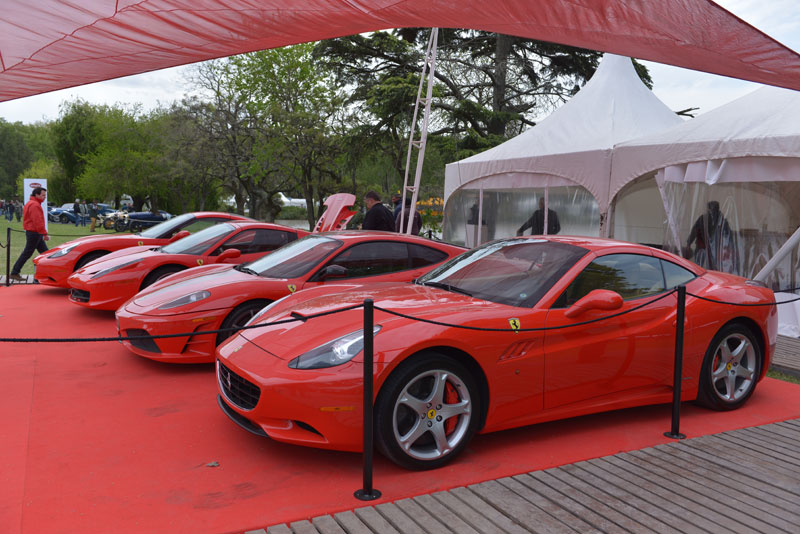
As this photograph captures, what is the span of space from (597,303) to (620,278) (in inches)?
27.1

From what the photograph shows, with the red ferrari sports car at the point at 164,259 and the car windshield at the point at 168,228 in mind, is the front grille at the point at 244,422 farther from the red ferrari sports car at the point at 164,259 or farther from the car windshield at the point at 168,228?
the car windshield at the point at 168,228

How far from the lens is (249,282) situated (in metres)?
5.83

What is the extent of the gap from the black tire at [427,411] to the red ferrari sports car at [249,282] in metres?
2.50

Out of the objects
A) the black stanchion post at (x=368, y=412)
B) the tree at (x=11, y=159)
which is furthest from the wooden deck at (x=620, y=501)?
the tree at (x=11, y=159)

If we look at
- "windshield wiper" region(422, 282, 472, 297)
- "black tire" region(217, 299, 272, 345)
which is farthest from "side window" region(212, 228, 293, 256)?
"windshield wiper" region(422, 282, 472, 297)

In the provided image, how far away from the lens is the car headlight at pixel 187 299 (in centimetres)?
561

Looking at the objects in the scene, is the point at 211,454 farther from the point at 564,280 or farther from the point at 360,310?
the point at 564,280

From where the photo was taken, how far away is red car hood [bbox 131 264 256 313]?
5692 millimetres

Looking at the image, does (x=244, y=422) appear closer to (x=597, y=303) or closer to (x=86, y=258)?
(x=597, y=303)

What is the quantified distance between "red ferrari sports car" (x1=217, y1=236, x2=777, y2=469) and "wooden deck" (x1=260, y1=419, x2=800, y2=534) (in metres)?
0.44

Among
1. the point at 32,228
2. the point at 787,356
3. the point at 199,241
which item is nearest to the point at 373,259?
the point at 199,241

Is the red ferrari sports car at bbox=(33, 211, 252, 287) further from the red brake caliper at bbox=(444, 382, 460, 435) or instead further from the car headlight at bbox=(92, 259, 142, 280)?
the red brake caliper at bbox=(444, 382, 460, 435)

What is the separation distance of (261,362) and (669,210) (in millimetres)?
7711

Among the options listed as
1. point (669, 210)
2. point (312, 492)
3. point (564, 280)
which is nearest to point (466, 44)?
point (669, 210)
